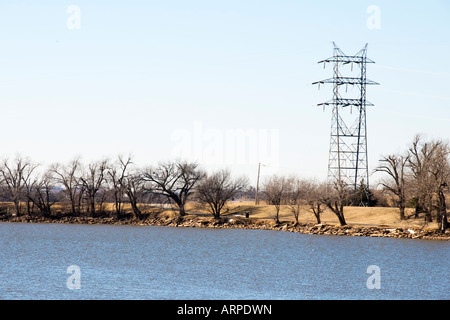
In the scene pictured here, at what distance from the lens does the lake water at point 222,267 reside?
1103 inches

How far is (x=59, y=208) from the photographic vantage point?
9200 cm

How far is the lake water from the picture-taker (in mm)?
28016

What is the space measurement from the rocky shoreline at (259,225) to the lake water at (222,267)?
290 cm

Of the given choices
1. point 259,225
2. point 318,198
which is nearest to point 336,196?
point 318,198

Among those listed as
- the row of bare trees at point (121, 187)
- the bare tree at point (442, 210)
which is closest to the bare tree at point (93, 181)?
the row of bare trees at point (121, 187)

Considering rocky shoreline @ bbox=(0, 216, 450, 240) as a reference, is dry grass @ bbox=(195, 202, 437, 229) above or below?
above

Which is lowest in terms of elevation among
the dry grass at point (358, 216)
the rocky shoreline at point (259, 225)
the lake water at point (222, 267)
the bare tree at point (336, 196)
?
the lake water at point (222, 267)

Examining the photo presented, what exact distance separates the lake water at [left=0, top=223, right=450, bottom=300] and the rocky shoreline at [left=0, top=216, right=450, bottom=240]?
2.90m

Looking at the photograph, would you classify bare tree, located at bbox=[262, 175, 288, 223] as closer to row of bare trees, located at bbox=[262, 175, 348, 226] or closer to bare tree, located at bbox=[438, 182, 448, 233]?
row of bare trees, located at bbox=[262, 175, 348, 226]

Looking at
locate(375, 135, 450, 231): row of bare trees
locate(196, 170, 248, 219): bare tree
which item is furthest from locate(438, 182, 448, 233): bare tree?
locate(196, 170, 248, 219): bare tree

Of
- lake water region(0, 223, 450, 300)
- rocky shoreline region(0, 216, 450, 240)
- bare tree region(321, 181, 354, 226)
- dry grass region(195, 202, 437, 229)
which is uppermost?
bare tree region(321, 181, 354, 226)

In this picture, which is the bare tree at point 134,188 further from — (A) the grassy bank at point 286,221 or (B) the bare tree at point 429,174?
(B) the bare tree at point 429,174

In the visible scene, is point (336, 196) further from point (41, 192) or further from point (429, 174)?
point (41, 192)

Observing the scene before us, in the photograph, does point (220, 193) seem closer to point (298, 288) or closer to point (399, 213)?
point (399, 213)
